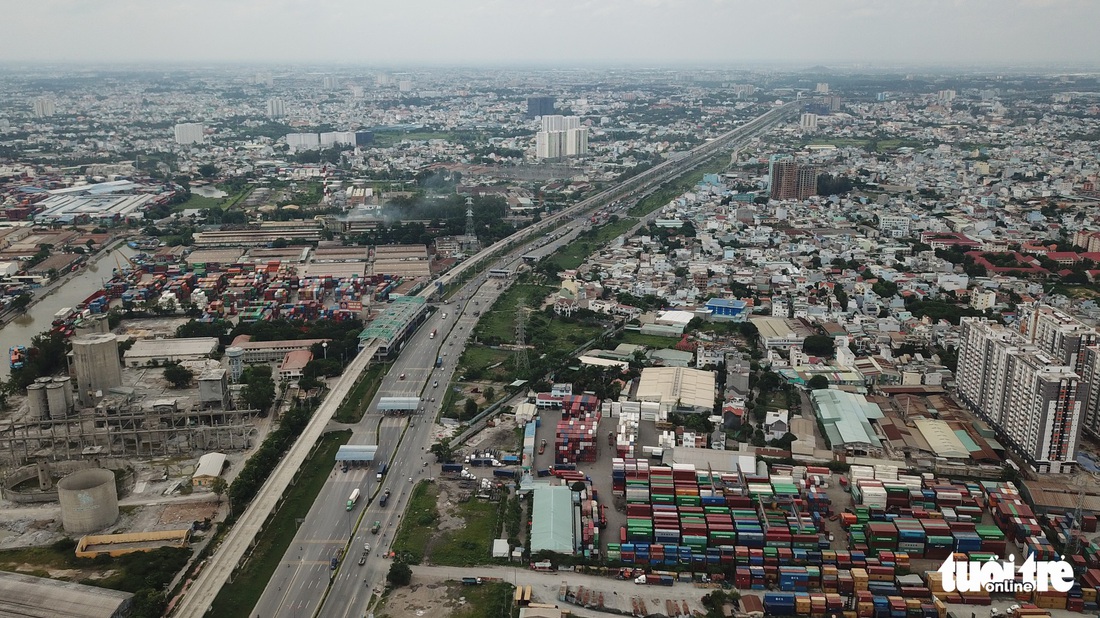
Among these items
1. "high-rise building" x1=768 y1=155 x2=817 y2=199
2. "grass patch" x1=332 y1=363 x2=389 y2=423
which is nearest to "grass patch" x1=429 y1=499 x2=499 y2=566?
"grass patch" x1=332 y1=363 x2=389 y2=423

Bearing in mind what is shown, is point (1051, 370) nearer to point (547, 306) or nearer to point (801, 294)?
point (801, 294)

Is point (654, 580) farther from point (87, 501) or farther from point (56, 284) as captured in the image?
point (56, 284)

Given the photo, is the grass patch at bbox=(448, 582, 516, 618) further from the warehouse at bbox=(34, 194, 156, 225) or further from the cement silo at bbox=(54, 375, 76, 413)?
the warehouse at bbox=(34, 194, 156, 225)

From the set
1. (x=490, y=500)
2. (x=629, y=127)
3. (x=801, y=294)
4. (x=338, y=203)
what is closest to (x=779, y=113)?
(x=629, y=127)

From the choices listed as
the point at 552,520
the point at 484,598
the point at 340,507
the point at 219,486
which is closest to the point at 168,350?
the point at 219,486

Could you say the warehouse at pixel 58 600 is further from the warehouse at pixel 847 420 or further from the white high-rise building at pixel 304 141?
the white high-rise building at pixel 304 141
